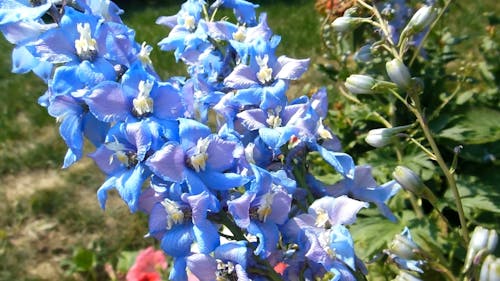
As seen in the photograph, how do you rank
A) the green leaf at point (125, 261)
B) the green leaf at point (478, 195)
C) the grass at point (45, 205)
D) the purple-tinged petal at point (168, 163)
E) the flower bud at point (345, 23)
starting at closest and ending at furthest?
the purple-tinged petal at point (168, 163), the flower bud at point (345, 23), the green leaf at point (478, 195), the green leaf at point (125, 261), the grass at point (45, 205)

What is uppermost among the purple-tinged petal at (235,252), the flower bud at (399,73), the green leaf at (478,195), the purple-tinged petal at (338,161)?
the flower bud at (399,73)

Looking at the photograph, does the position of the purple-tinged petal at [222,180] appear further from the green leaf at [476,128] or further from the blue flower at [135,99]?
the green leaf at [476,128]

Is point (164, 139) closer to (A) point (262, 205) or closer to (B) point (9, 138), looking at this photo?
(A) point (262, 205)

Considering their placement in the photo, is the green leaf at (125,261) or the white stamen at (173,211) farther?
the green leaf at (125,261)

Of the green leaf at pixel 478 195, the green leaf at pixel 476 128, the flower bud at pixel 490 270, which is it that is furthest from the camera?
the green leaf at pixel 476 128

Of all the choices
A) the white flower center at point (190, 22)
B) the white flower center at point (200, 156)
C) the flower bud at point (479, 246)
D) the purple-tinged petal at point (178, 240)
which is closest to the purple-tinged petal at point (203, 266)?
the purple-tinged petal at point (178, 240)

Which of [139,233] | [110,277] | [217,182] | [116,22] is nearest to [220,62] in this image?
[116,22]

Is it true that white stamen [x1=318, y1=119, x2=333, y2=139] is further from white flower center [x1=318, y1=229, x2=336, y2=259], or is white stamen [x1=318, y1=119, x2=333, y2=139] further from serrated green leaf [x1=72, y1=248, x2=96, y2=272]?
serrated green leaf [x1=72, y1=248, x2=96, y2=272]
